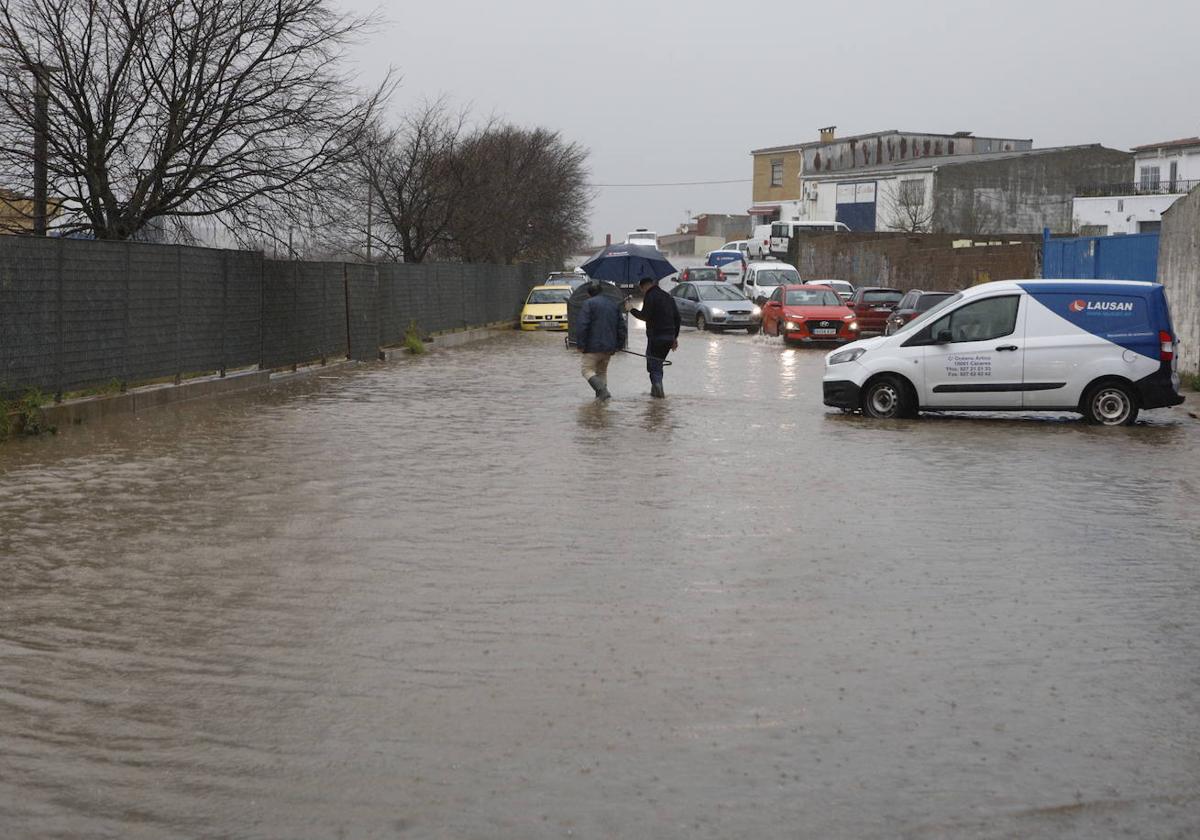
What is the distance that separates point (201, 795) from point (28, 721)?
46.8 inches

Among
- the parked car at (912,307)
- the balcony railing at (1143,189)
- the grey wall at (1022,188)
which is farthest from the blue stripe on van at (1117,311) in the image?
the grey wall at (1022,188)

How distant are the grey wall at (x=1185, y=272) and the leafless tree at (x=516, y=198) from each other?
29.1 meters

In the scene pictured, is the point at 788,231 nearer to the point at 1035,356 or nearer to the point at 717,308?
the point at 717,308

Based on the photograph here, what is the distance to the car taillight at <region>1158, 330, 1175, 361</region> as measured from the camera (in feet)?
57.4

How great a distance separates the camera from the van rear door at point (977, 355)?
18.0m

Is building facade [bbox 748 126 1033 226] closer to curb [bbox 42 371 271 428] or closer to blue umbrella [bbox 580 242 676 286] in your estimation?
blue umbrella [bbox 580 242 676 286]

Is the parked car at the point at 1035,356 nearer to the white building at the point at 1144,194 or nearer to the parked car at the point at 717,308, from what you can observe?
the parked car at the point at 717,308

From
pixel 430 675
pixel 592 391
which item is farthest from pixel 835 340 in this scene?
pixel 430 675

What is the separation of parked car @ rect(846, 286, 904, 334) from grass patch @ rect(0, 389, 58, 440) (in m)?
25.6

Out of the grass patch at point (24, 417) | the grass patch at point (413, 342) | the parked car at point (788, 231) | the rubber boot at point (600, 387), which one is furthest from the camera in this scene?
the parked car at point (788, 231)

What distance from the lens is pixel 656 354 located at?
847 inches

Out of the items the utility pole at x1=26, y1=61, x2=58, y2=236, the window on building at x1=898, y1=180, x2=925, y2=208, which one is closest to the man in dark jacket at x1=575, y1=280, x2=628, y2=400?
the utility pole at x1=26, y1=61, x2=58, y2=236

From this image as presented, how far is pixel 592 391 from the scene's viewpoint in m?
22.8

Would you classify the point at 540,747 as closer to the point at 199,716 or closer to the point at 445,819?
the point at 445,819
